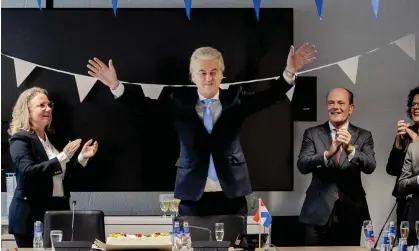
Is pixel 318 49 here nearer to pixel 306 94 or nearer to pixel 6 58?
pixel 306 94

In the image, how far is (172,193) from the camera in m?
4.81

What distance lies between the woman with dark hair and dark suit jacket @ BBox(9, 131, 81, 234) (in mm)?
2539

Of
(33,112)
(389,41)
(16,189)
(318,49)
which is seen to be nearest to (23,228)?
A: (16,189)

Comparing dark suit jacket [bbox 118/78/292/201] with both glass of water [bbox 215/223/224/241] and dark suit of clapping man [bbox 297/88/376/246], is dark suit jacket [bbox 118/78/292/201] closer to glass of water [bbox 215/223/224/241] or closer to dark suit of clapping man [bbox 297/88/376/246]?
dark suit of clapping man [bbox 297/88/376/246]

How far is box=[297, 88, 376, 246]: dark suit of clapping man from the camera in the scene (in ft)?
15.3

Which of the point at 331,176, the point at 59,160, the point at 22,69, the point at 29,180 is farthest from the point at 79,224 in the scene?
the point at 331,176

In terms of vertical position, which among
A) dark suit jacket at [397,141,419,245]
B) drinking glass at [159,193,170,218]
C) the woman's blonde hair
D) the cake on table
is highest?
the woman's blonde hair

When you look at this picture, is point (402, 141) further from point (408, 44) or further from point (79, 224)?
point (79, 224)

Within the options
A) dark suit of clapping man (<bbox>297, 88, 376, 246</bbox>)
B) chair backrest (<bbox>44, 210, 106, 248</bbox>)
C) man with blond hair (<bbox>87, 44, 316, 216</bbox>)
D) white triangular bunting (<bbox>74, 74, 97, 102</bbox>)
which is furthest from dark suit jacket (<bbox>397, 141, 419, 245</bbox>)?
white triangular bunting (<bbox>74, 74, 97, 102</bbox>)

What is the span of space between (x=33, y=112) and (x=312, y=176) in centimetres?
215

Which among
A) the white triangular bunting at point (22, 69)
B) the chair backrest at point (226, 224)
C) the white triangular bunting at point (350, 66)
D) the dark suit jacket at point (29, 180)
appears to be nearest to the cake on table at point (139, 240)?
the chair backrest at point (226, 224)

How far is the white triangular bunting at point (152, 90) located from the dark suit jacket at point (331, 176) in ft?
3.86

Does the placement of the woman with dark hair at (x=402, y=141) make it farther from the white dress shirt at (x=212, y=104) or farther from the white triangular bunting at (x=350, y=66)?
the white dress shirt at (x=212, y=104)

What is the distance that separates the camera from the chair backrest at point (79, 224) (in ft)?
11.6
